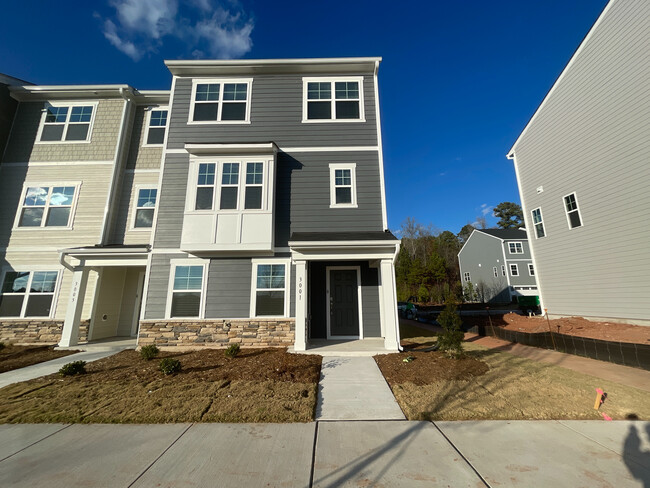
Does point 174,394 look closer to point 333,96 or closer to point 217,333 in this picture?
point 217,333

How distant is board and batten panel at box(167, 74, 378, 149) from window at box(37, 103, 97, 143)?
3.79 m

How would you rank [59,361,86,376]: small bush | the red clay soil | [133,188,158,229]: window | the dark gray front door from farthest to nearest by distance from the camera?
[133,188,158,229]: window < the dark gray front door < the red clay soil < [59,361,86,376]: small bush

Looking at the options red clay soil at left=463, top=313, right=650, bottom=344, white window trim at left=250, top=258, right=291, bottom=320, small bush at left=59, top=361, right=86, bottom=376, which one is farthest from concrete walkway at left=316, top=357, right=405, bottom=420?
red clay soil at left=463, top=313, right=650, bottom=344

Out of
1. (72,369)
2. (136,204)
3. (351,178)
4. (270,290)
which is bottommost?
(72,369)

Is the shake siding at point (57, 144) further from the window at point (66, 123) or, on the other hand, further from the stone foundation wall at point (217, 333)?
the stone foundation wall at point (217, 333)

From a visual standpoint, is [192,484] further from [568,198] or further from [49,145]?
[568,198]

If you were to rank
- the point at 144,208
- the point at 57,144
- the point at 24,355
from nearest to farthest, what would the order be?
the point at 24,355
the point at 144,208
the point at 57,144

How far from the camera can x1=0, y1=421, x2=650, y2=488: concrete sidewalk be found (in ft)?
8.11

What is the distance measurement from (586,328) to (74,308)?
17282 mm

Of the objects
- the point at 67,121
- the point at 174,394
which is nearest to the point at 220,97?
the point at 67,121

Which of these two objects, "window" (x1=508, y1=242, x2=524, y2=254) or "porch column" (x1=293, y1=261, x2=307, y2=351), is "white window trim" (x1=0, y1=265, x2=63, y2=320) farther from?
"window" (x1=508, y1=242, x2=524, y2=254)

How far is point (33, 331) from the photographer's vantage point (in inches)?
332

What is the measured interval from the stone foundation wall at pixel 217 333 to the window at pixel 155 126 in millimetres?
6783

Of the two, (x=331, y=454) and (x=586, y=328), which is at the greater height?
(x=586, y=328)
